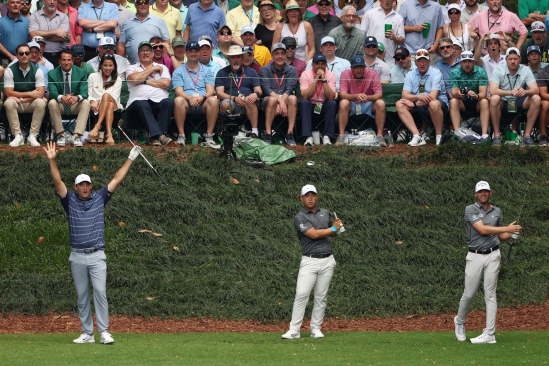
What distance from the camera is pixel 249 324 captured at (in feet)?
44.7

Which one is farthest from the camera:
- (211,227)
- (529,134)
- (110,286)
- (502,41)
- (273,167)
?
(502,41)

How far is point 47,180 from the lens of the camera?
16828 millimetres

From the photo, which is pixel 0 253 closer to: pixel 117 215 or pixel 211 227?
pixel 117 215

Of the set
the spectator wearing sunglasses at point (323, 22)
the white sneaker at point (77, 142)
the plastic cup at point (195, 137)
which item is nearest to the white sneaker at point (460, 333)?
the plastic cup at point (195, 137)

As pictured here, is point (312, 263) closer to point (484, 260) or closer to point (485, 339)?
point (484, 260)

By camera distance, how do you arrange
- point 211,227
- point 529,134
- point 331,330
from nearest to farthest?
point 331,330 → point 211,227 → point 529,134

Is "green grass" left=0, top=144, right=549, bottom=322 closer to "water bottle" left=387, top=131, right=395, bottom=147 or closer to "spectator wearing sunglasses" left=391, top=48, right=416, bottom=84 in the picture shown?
"water bottle" left=387, top=131, right=395, bottom=147

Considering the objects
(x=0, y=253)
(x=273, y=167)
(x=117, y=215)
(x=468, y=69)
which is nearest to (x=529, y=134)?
(x=468, y=69)

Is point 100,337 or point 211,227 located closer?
point 100,337

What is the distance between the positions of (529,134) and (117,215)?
332 inches

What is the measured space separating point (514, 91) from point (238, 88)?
18.1 ft

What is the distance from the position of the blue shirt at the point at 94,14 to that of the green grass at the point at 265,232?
3601 millimetres

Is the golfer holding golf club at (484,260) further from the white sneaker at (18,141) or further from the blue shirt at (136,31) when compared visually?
the blue shirt at (136,31)

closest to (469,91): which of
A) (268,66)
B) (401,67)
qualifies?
(401,67)
